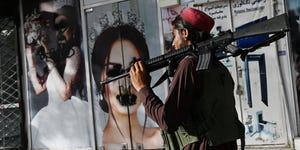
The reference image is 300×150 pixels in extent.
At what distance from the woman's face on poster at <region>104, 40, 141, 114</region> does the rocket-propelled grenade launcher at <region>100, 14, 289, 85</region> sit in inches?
185

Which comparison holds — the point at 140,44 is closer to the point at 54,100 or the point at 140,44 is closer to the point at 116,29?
the point at 116,29

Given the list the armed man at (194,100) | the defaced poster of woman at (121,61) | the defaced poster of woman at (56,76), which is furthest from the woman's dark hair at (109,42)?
the armed man at (194,100)

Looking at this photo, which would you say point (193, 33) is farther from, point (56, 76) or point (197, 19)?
point (56, 76)

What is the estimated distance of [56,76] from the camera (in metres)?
8.16

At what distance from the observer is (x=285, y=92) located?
616cm

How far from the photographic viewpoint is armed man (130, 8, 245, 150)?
242cm

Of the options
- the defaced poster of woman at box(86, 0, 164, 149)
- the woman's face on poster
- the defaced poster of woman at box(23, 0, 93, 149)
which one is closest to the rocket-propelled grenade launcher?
the defaced poster of woman at box(86, 0, 164, 149)

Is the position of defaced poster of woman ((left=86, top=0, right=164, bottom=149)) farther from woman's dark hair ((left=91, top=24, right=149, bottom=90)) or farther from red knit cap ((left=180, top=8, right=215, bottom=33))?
red knit cap ((left=180, top=8, right=215, bottom=33))

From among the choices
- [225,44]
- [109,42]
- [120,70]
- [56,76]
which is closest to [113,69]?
[120,70]

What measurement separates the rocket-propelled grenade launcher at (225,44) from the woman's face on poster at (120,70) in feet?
15.4

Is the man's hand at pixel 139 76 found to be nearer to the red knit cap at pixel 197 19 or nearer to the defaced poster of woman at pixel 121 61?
the red knit cap at pixel 197 19

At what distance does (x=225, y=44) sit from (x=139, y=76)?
515 millimetres

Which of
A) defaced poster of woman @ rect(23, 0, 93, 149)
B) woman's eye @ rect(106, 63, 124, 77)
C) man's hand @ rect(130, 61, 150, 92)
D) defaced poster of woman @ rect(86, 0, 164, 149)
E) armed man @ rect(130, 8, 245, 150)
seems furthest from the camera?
defaced poster of woman @ rect(23, 0, 93, 149)

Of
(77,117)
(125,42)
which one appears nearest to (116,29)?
(125,42)
